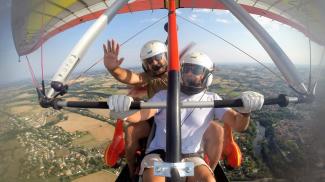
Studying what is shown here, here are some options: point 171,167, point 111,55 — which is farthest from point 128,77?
point 171,167

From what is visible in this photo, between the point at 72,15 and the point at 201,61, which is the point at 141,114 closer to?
the point at 201,61

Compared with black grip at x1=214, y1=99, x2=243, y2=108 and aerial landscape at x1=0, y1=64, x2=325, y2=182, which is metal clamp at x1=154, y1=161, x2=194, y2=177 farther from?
aerial landscape at x1=0, y1=64, x2=325, y2=182

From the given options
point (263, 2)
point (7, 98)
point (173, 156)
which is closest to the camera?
point (173, 156)

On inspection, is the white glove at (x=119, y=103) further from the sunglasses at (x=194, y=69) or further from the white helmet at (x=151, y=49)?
the white helmet at (x=151, y=49)

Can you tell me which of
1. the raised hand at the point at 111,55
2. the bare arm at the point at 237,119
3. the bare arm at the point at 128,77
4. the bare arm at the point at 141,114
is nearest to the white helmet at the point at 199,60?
the bare arm at the point at 237,119

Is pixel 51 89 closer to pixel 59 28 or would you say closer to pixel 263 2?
pixel 59 28

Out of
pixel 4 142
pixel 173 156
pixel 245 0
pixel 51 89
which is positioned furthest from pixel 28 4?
pixel 4 142
